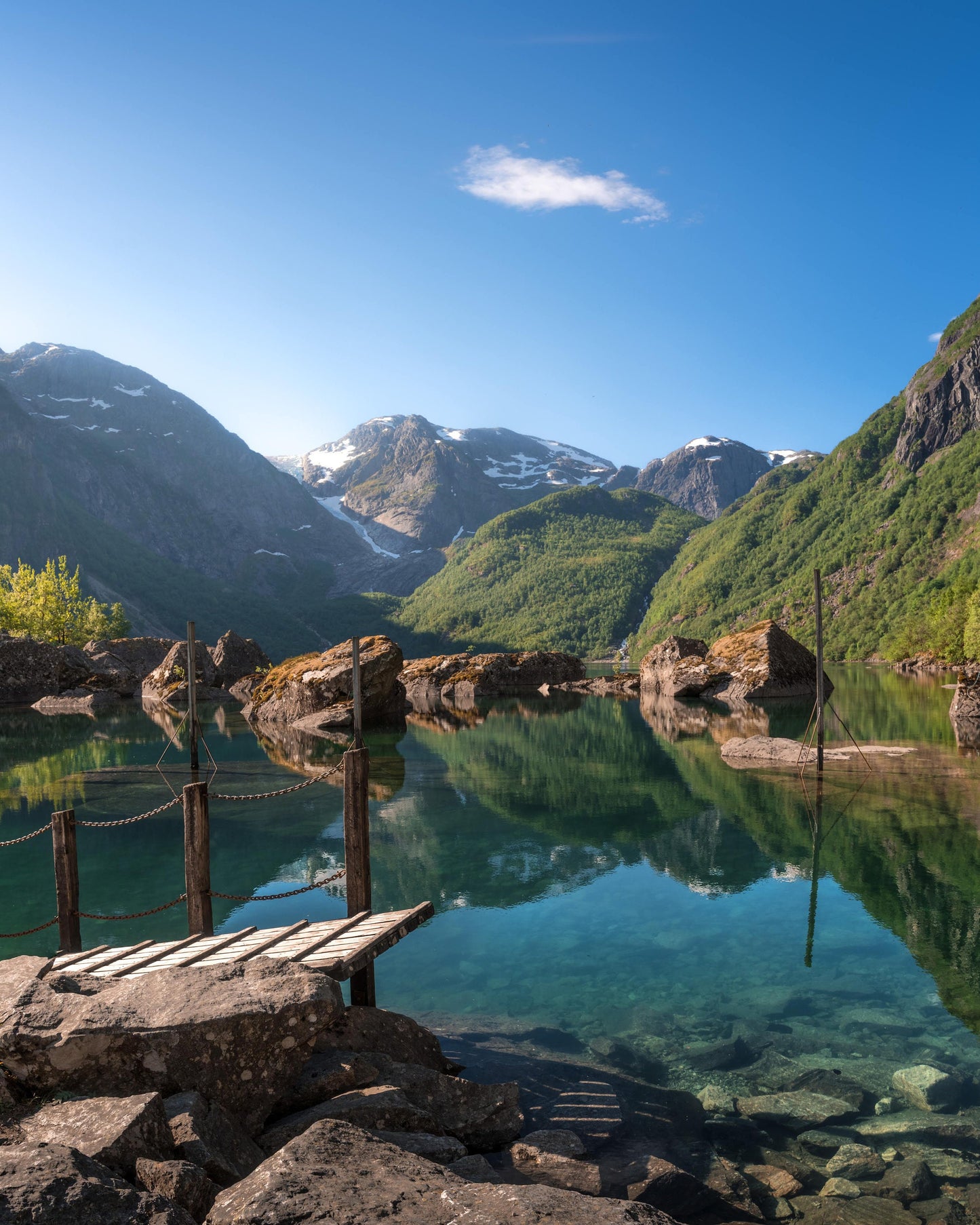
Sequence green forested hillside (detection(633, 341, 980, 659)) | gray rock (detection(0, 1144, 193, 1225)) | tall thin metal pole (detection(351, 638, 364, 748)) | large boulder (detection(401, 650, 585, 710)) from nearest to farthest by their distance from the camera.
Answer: gray rock (detection(0, 1144, 193, 1225)) → tall thin metal pole (detection(351, 638, 364, 748)) → large boulder (detection(401, 650, 585, 710)) → green forested hillside (detection(633, 341, 980, 659))

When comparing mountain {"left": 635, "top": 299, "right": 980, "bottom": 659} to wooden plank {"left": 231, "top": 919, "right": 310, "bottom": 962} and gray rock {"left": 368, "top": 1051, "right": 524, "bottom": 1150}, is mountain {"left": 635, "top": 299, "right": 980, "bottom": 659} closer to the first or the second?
wooden plank {"left": 231, "top": 919, "right": 310, "bottom": 962}

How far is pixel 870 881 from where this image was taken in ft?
42.7

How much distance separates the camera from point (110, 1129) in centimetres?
424

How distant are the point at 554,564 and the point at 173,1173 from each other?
19047cm

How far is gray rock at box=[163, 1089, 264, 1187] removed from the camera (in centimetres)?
436

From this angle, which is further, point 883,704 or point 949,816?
point 883,704

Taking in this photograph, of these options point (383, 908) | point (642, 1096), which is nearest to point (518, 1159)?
point (642, 1096)

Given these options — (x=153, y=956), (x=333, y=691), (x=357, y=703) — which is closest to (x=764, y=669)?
(x=333, y=691)

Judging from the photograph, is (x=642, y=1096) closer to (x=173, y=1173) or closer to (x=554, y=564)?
(x=173, y=1173)

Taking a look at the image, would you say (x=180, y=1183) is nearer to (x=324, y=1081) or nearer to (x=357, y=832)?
(x=324, y=1081)

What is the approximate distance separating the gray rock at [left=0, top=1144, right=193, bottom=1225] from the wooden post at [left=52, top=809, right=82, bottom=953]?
5624 mm

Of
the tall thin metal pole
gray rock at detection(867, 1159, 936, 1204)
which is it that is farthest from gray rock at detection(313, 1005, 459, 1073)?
the tall thin metal pole

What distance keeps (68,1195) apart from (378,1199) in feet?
4.47

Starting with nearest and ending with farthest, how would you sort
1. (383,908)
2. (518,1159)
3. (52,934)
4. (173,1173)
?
(173,1173)
(518,1159)
(52,934)
(383,908)
